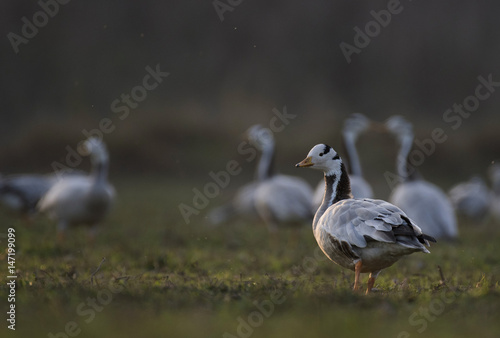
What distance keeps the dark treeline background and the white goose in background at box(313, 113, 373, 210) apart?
951 centimetres

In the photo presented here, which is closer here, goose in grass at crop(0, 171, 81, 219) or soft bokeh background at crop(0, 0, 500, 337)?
soft bokeh background at crop(0, 0, 500, 337)

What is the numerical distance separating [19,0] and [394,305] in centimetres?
2549

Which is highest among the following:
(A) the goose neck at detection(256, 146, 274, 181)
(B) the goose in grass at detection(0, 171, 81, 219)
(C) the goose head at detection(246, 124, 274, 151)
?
(B) the goose in grass at detection(0, 171, 81, 219)

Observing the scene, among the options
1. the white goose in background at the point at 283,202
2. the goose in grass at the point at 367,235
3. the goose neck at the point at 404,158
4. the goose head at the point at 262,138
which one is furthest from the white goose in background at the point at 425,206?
the goose in grass at the point at 367,235

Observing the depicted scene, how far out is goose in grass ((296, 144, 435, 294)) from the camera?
5238 mm

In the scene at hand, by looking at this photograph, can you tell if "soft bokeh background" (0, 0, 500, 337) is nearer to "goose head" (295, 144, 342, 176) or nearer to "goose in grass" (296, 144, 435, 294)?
"goose in grass" (296, 144, 435, 294)

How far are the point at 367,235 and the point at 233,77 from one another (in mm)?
24084

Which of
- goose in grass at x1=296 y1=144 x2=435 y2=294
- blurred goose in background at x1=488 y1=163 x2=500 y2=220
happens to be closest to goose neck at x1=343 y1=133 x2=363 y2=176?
goose in grass at x1=296 y1=144 x2=435 y2=294

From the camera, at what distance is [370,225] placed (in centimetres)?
534

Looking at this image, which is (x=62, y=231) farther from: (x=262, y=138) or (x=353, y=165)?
(x=353, y=165)

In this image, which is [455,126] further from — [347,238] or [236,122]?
[347,238]

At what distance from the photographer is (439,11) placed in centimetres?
3105

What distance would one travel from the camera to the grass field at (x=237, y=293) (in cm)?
421

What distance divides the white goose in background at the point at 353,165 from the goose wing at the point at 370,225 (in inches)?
141
